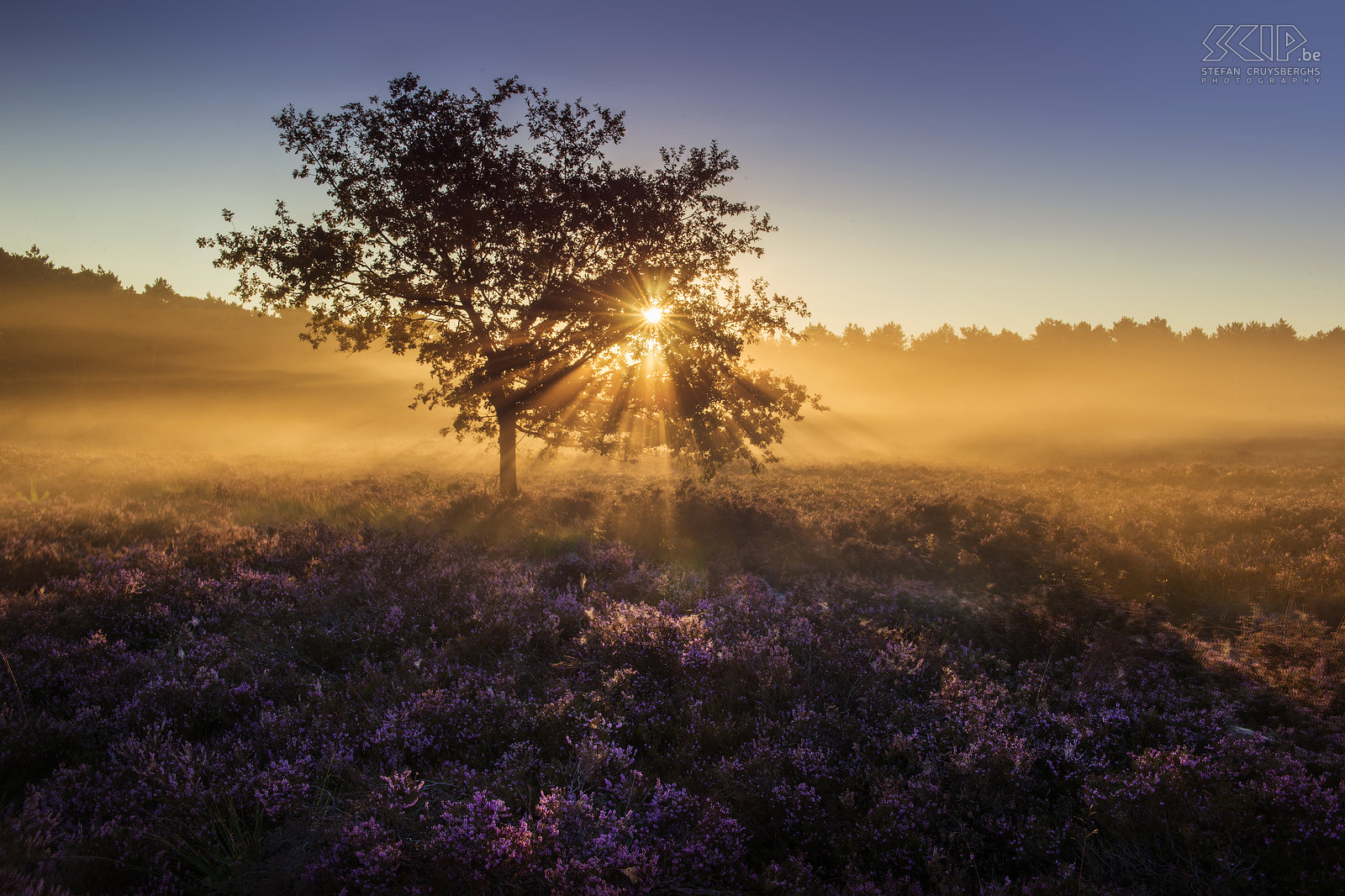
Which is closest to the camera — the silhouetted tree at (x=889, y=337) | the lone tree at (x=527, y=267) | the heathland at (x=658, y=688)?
the heathland at (x=658, y=688)

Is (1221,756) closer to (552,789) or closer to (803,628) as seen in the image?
(803,628)

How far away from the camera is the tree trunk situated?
49.4 ft

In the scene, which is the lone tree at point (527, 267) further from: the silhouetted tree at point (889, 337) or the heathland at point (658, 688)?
the silhouetted tree at point (889, 337)

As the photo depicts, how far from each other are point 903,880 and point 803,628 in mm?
3771

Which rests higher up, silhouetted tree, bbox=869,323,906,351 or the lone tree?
silhouetted tree, bbox=869,323,906,351

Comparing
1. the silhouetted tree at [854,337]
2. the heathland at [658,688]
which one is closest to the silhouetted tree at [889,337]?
the silhouetted tree at [854,337]

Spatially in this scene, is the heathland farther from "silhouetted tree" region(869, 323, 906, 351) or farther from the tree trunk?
"silhouetted tree" region(869, 323, 906, 351)

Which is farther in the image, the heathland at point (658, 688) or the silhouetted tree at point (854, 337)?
the silhouetted tree at point (854, 337)

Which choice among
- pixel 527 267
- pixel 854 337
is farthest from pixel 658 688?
pixel 854 337

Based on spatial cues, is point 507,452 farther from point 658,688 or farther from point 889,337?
point 889,337

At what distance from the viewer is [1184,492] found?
16.9 m

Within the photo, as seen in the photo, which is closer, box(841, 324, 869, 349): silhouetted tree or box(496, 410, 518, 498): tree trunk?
box(496, 410, 518, 498): tree trunk

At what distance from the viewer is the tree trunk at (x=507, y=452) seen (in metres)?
15.0

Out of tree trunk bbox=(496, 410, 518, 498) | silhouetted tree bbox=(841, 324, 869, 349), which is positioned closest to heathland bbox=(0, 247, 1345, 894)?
tree trunk bbox=(496, 410, 518, 498)
